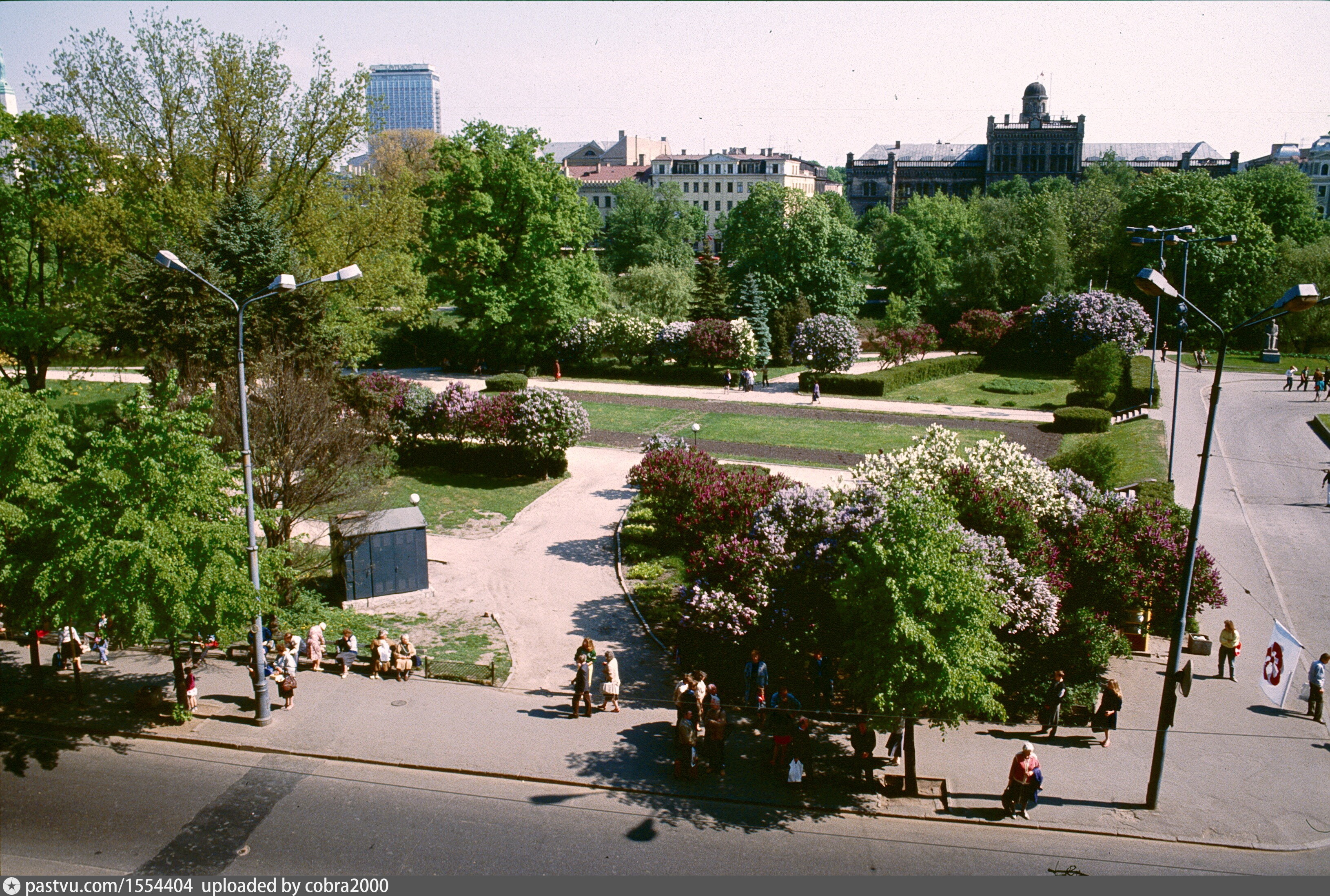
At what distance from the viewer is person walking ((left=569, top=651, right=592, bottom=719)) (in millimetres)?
15594

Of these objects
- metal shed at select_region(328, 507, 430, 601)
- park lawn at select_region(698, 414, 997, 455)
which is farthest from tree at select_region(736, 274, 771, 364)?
metal shed at select_region(328, 507, 430, 601)

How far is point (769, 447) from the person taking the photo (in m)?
34.8

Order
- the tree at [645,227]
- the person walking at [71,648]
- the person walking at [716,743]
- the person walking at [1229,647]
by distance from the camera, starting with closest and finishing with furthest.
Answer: the person walking at [716,743]
the person walking at [71,648]
the person walking at [1229,647]
the tree at [645,227]

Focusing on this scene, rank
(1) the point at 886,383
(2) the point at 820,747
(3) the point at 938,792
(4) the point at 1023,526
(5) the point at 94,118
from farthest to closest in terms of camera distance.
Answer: (1) the point at 886,383 → (5) the point at 94,118 → (4) the point at 1023,526 → (2) the point at 820,747 → (3) the point at 938,792

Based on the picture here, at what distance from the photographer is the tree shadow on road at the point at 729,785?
42.0 ft

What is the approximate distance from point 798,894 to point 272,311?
2316 centimetres

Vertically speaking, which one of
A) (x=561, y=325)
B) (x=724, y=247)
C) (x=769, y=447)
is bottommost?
(x=769, y=447)

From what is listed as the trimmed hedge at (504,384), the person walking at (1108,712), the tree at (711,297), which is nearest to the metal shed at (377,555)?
the person walking at (1108,712)

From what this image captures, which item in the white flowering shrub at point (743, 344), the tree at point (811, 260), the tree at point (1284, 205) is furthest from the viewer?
the tree at point (1284, 205)

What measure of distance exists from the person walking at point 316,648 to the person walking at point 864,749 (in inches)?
405

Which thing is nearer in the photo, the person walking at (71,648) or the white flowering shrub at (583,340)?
the person walking at (71,648)

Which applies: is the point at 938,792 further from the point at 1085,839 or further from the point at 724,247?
the point at 724,247

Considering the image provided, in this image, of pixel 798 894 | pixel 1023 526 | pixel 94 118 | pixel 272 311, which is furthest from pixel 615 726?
pixel 94 118

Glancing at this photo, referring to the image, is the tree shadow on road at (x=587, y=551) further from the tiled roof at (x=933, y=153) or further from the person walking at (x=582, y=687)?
the tiled roof at (x=933, y=153)
